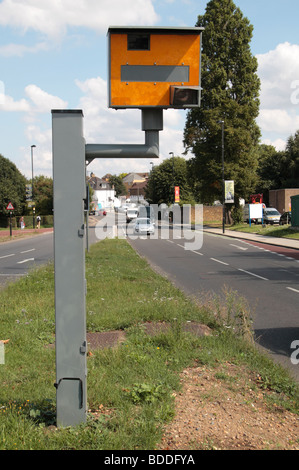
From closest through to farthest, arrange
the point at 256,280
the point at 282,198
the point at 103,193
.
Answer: the point at 256,280, the point at 282,198, the point at 103,193

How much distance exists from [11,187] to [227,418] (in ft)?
203

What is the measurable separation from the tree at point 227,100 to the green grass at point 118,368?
39649 mm

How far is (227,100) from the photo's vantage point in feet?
155

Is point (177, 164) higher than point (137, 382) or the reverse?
higher

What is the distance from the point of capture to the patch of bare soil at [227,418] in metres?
3.49

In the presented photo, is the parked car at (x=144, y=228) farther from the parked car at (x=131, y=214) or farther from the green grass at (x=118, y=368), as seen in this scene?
the green grass at (x=118, y=368)

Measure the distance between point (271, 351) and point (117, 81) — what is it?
4234 millimetres

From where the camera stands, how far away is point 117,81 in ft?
13.8

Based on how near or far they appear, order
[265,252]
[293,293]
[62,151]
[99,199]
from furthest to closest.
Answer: [99,199], [265,252], [293,293], [62,151]

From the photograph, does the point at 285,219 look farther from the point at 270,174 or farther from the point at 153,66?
the point at 153,66

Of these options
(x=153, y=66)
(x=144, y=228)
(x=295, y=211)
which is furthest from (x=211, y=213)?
(x=153, y=66)

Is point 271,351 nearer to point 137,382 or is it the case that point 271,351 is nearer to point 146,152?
point 137,382

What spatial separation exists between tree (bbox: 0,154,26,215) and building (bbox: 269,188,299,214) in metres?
33.9
